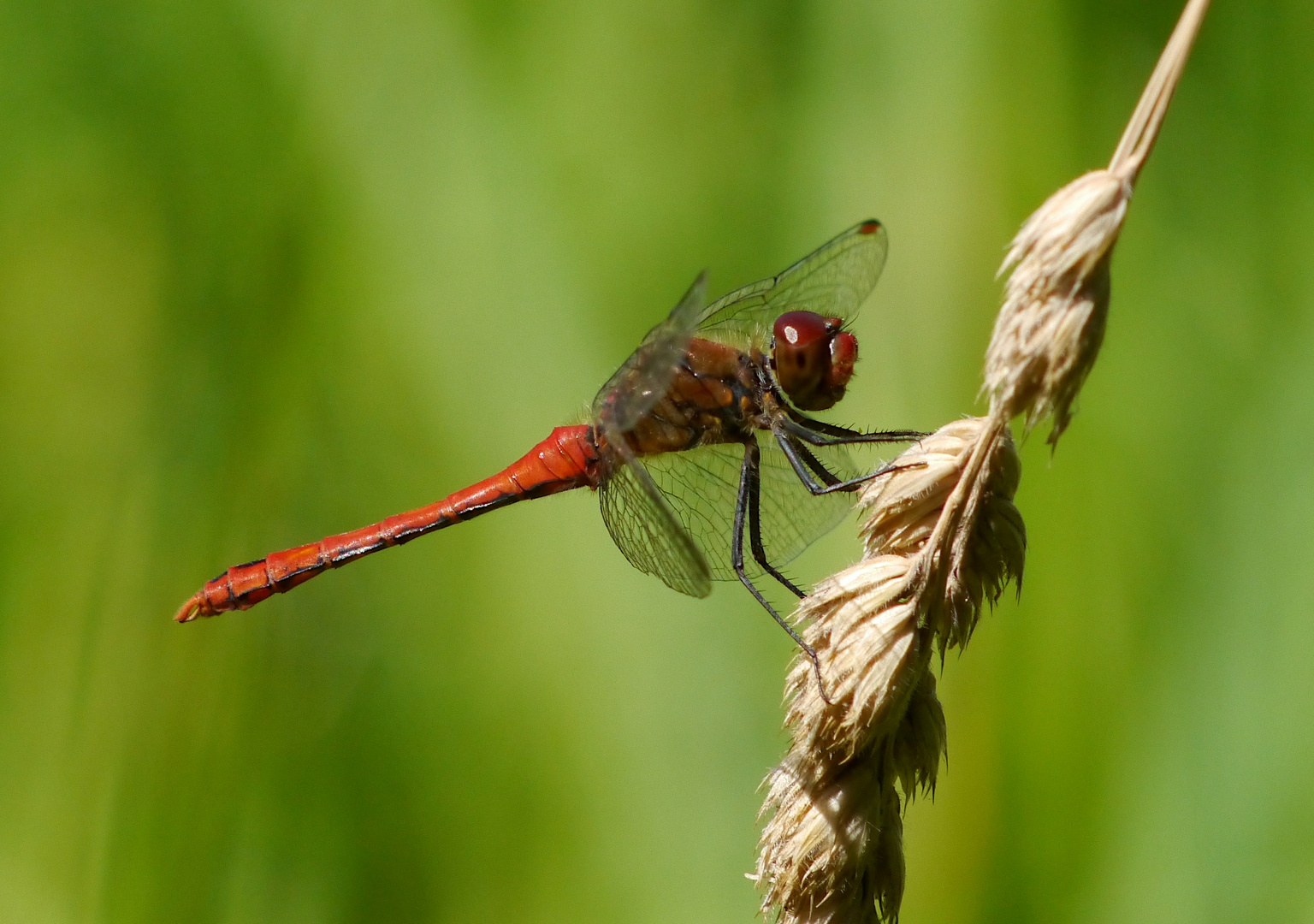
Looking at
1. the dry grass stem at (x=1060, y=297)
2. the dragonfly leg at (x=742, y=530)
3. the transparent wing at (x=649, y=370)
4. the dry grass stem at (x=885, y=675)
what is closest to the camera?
the dry grass stem at (x=1060, y=297)

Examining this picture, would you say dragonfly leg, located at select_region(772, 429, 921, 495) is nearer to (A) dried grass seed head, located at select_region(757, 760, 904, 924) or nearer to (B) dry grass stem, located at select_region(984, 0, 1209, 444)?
(A) dried grass seed head, located at select_region(757, 760, 904, 924)

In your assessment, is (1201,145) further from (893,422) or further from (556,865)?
(556,865)

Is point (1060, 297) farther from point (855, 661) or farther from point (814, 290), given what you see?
point (814, 290)

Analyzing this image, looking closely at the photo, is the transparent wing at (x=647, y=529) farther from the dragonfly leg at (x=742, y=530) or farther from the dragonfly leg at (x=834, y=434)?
the dragonfly leg at (x=834, y=434)

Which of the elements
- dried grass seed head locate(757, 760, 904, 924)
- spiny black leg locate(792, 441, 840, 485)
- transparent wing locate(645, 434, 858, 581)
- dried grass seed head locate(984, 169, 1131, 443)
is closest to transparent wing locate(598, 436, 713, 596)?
transparent wing locate(645, 434, 858, 581)

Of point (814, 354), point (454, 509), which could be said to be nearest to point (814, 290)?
point (814, 354)

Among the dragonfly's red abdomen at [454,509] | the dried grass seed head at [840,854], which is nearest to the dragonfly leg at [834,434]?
the dragonfly's red abdomen at [454,509]

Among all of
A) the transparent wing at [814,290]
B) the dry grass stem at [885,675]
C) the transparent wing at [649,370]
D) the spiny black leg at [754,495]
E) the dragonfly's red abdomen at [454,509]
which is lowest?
the dry grass stem at [885,675]
